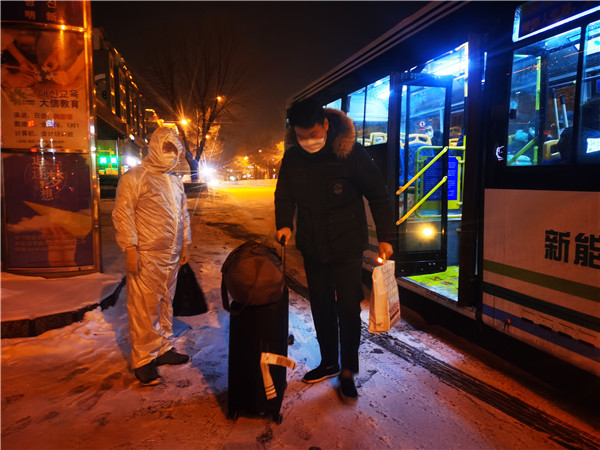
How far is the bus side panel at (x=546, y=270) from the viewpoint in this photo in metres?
2.64

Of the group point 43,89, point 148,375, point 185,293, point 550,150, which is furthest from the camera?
point 43,89

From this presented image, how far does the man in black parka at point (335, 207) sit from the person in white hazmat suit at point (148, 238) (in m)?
0.95

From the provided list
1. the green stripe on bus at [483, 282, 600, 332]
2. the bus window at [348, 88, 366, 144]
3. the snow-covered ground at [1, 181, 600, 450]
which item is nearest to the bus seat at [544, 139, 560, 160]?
the green stripe on bus at [483, 282, 600, 332]

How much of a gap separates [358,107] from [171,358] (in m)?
4.17

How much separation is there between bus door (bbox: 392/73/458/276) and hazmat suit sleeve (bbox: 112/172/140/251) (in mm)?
3199

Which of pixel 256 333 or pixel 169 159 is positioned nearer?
pixel 256 333

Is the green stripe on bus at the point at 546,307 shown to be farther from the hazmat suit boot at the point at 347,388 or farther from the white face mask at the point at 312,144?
the white face mask at the point at 312,144

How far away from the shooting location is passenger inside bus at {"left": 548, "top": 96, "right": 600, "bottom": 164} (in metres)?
2.69

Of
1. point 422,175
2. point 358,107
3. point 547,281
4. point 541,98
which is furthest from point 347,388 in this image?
point 358,107

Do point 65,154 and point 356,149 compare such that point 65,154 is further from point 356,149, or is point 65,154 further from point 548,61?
point 548,61

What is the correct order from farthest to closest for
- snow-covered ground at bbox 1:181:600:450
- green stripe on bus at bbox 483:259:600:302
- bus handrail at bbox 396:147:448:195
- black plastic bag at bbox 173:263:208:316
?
1. bus handrail at bbox 396:147:448:195
2. black plastic bag at bbox 173:263:208:316
3. green stripe on bus at bbox 483:259:600:302
4. snow-covered ground at bbox 1:181:600:450

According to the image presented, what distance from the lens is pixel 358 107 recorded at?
19.1ft

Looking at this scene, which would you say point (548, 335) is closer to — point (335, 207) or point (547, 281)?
point (547, 281)

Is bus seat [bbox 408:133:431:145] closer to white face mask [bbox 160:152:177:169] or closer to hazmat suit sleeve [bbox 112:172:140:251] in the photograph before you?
white face mask [bbox 160:152:177:169]
